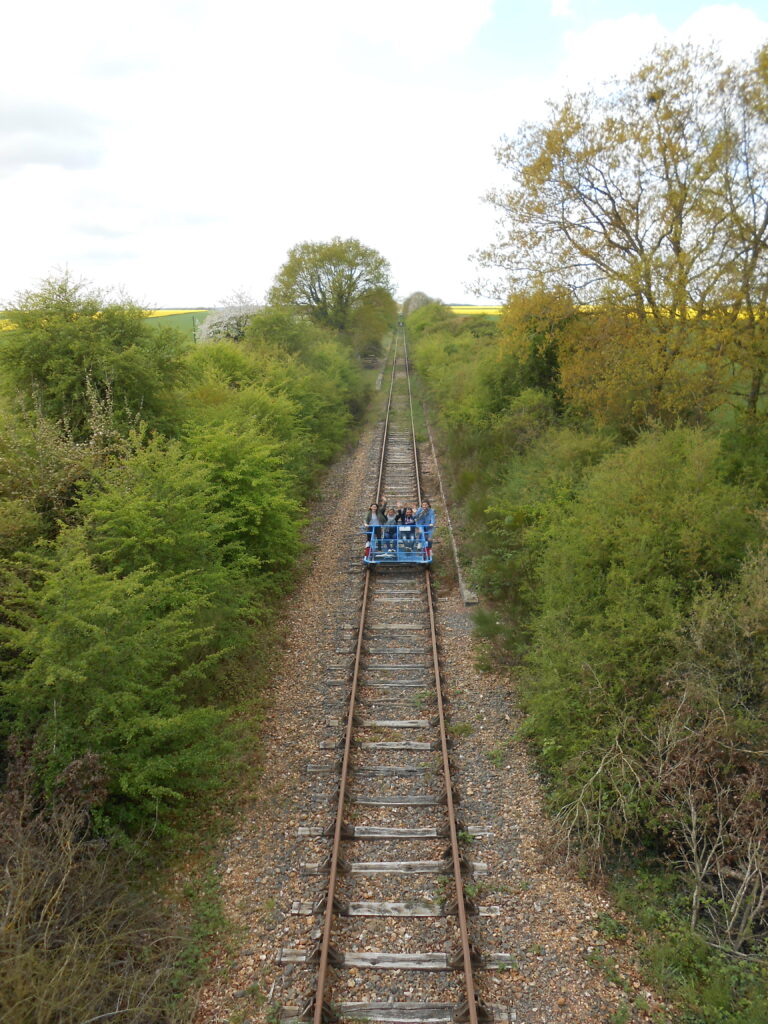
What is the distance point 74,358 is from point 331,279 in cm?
3710

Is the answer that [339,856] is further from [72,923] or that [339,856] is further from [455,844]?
[72,923]

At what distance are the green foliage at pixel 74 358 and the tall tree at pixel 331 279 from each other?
32.1 m

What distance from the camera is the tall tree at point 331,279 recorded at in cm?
4741

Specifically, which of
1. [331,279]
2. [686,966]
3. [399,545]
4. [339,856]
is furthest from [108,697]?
[331,279]

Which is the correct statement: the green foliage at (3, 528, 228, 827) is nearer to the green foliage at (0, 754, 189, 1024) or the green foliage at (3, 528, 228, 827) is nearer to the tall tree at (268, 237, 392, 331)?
the green foliage at (0, 754, 189, 1024)

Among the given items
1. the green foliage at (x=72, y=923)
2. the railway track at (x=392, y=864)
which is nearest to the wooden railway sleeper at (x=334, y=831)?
the railway track at (x=392, y=864)

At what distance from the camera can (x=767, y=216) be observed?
488 inches

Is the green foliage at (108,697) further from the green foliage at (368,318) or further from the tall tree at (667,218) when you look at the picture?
the green foliage at (368,318)

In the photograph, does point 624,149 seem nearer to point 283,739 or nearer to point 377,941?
point 283,739

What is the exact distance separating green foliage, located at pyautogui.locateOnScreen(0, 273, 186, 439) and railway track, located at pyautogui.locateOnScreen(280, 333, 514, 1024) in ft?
27.1

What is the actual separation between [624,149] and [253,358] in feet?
48.5

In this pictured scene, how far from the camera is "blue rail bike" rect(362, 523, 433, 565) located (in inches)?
607

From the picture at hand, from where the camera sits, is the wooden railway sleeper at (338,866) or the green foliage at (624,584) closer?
the wooden railway sleeper at (338,866)

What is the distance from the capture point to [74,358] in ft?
47.7
